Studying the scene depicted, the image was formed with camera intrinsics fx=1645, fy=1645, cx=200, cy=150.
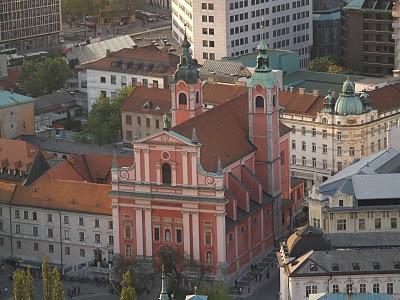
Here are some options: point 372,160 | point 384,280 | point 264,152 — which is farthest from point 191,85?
point 384,280

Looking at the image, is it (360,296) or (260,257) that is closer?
(360,296)

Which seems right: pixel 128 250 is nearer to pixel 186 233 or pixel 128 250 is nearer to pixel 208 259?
pixel 186 233

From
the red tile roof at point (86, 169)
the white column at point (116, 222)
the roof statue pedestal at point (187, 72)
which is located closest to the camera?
the white column at point (116, 222)

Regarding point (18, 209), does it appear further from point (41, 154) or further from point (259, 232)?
point (259, 232)

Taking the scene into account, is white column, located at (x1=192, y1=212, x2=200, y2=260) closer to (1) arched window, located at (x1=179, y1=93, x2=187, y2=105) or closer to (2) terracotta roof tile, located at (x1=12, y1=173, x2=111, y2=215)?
(2) terracotta roof tile, located at (x1=12, y1=173, x2=111, y2=215)

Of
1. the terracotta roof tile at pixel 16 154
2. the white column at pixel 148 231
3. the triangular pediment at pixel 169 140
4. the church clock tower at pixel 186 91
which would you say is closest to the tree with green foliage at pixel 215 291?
the white column at pixel 148 231

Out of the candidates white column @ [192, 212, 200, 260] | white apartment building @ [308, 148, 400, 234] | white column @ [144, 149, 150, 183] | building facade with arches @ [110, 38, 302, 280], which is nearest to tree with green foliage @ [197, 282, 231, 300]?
white column @ [192, 212, 200, 260]

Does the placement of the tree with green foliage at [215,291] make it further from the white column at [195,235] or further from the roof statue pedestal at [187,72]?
the roof statue pedestal at [187,72]
